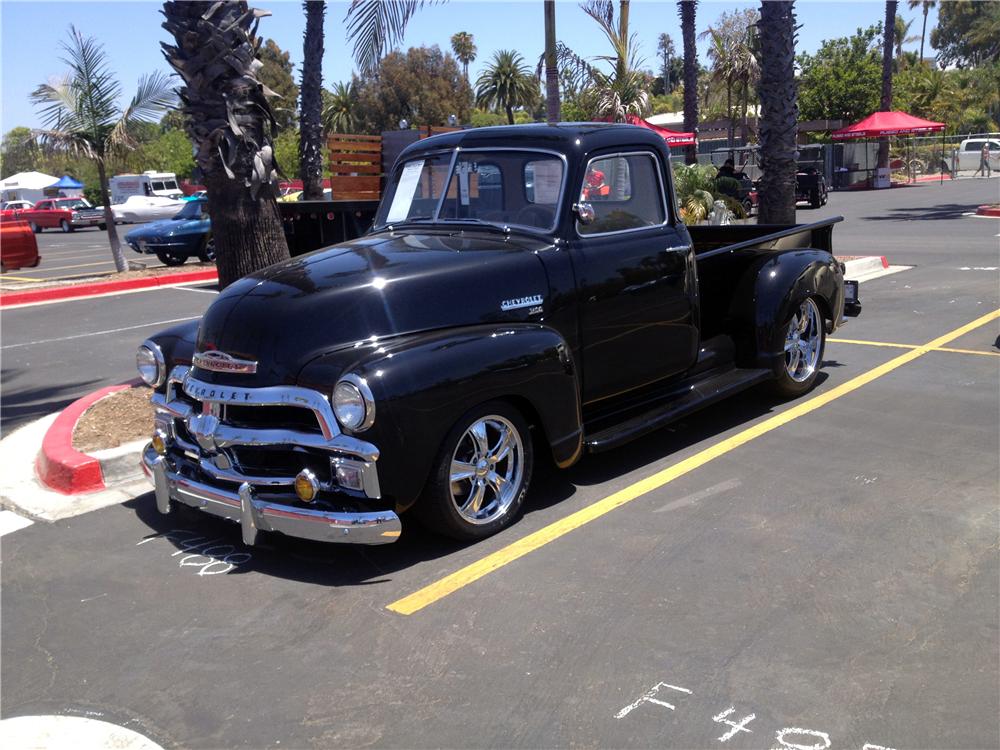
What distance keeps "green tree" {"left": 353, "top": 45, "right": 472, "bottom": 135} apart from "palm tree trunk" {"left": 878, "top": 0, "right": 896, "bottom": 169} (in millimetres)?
29763

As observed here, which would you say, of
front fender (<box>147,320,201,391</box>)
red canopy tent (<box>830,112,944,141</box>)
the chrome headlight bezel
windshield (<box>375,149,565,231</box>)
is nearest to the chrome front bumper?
the chrome headlight bezel

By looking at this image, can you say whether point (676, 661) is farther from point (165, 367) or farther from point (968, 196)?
point (968, 196)

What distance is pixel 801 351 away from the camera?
748cm

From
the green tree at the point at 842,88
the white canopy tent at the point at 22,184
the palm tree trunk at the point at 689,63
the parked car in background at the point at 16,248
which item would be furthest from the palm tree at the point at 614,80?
the white canopy tent at the point at 22,184

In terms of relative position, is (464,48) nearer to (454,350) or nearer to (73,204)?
(73,204)

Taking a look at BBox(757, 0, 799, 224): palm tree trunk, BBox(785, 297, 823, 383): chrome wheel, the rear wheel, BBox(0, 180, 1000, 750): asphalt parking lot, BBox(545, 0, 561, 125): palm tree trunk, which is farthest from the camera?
the rear wheel

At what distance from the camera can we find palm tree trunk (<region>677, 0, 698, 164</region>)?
2939 cm

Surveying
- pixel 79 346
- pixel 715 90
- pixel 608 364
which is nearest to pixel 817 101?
pixel 715 90

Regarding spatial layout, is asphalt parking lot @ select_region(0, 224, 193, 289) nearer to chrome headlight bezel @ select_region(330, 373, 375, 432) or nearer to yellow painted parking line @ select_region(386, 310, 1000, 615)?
yellow painted parking line @ select_region(386, 310, 1000, 615)

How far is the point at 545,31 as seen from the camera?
575 inches

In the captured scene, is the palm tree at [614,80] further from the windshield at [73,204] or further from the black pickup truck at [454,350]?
the windshield at [73,204]

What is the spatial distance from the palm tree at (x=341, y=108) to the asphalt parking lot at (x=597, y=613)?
200ft

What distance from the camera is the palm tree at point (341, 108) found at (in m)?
63.6

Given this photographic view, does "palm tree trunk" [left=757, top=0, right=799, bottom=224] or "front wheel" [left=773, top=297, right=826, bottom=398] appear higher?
"palm tree trunk" [left=757, top=0, right=799, bottom=224]
